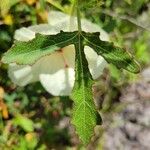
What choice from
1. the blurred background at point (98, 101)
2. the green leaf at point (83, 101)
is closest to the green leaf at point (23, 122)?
the blurred background at point (98, 101)

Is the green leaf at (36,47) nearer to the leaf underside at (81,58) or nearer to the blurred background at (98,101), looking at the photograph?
the leaf underside at (81,58)

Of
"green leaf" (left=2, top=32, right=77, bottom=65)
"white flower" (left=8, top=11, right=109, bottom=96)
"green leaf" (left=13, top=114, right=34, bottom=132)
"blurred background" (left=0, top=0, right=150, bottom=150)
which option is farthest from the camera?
"green leaf" (left=13, top=114, right=34, bottom=132)

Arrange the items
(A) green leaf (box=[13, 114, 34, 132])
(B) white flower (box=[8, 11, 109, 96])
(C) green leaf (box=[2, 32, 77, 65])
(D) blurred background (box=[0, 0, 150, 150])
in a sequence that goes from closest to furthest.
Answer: (C) green leaf (box=[2, 32, 77, 65]) < (B) white flower (box=[8, 11, 109, 96]) < (D) blurred background (box=[0, 0, 150, 150]) < (A) green leaf (box=[13, 114, 34, 132])

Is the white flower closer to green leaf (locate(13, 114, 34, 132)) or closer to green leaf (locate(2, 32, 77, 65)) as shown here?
green leaf (locate(2, 32, 77, 65))

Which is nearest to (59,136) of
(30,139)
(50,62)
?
(30,139)

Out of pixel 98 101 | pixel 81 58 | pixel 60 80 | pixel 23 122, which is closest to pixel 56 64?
pixel 60 80

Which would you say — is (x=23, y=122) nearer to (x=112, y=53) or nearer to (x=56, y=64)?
(x=56, y=64)

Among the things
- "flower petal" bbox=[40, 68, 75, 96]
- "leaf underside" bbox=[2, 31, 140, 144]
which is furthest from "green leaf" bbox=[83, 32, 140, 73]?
"flower petal" bbox=[40, 68, 75, 96]

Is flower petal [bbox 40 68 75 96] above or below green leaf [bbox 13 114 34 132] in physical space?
above
